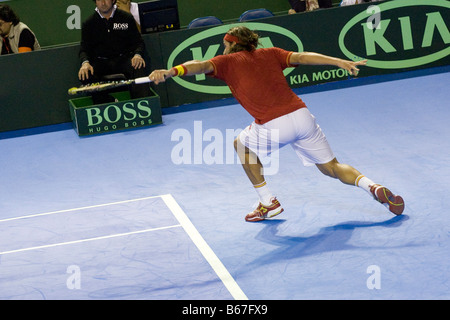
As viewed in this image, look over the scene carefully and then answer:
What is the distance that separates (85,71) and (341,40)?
4349mm

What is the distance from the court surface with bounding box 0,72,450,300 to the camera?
570cm

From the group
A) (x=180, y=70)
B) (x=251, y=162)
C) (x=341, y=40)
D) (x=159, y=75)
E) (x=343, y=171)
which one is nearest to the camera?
(x=159, y=75)

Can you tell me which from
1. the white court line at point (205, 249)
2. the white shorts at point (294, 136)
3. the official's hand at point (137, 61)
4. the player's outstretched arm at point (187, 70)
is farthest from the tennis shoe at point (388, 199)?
the official's hand at point (137, 61)

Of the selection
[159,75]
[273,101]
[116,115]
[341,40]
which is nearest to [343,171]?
[273,101]

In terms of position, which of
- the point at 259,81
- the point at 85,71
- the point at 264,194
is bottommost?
the point at 264,194

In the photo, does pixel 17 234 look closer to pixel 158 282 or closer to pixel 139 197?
pixel 139 197

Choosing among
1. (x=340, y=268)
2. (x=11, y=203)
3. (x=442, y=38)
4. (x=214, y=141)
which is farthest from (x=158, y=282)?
(x=442, y=38)

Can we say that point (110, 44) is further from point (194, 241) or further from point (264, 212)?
point (194, 241)

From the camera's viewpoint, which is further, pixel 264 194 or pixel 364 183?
pixel 264 194

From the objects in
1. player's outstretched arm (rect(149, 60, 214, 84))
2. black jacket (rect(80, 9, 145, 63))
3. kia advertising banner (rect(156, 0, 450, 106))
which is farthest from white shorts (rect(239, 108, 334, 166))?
kia advertising banner (rect(156, 0, 450, 106))

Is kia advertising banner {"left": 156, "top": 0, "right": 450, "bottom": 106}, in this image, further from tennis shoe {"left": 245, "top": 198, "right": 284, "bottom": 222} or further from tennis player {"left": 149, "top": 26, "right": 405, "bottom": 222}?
tennis shoe {"left": 245, "top": 198, "right": 284, "bottom": 222}

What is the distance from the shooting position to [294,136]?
21.7 feet

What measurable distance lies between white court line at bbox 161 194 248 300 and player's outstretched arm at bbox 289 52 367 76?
6.08ft

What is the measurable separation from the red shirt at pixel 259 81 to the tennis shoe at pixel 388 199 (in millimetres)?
1021
